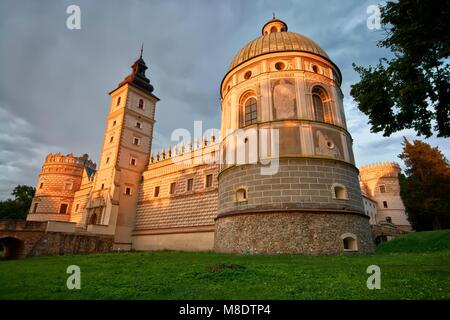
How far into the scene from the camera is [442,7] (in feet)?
23.9

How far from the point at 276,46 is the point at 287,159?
8.58 metres

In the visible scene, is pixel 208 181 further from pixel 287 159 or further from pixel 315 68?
pixel 315 68

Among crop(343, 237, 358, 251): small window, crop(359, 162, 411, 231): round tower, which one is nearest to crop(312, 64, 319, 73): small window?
crop(343, 237, 358, 251): small window

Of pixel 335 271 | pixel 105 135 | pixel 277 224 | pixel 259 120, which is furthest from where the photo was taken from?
pixel 105 135

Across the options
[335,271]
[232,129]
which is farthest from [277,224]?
[232,129]

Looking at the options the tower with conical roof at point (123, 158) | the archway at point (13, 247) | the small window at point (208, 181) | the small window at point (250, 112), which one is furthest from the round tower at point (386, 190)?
the archway at point (13, 247)

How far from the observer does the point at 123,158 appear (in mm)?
31219

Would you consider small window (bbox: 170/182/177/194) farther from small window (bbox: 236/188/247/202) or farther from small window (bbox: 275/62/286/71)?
small window (bbox: 275/62/286/71)

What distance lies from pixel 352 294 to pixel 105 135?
114ft

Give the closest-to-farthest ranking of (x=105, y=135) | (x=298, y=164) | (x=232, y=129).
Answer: (x=298, y=164), (x=232, y=129), (x=105, y=135)

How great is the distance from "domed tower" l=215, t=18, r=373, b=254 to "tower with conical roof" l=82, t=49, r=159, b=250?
54.2 ft

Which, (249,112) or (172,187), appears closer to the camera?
(249,112)

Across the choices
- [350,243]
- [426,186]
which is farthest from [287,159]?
[426,186]
